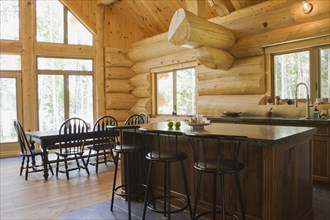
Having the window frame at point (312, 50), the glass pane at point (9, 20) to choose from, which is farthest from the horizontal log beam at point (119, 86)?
the window frame at point (312, 50)

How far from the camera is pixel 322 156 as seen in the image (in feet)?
12.9

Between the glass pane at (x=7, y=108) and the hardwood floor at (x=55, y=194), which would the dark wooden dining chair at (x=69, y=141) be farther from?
the glass pane at (x=7, y=108)

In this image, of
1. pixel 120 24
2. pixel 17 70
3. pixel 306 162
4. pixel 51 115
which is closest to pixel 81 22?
pixel 120 24

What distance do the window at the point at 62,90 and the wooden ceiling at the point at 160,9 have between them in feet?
5.98

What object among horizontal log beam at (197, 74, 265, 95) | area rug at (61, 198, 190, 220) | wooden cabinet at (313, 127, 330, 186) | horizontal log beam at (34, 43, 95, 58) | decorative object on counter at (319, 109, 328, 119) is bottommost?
area rug at (61, 198, 190, 220)

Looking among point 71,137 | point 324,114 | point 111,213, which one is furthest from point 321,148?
point 71,137

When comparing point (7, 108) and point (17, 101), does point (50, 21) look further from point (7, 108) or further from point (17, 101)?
point (7, 108)

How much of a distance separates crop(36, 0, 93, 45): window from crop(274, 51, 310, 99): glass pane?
526 cm

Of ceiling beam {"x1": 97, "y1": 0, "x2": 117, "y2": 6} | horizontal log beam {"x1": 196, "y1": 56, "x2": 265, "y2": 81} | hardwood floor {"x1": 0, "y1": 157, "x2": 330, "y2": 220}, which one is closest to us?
hardwood floor {"x1": 0, "y1": 157, "x2": 330, "y2": 220}

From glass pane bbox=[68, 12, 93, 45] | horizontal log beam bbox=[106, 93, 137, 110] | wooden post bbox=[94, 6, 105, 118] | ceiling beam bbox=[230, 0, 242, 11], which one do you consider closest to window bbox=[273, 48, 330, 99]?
ceiling beam bbox=[230, 0, 242, 11]

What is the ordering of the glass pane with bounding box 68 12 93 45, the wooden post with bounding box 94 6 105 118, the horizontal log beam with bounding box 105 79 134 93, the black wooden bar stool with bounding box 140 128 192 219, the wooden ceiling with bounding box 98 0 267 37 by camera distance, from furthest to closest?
the horizontal log beam with bounding box 105 79 134 93 < the wooden post with bounding box 94 6 105 118 < the glass pane with bounding box 68 12 93 45 < the wooden ceiling with bounding box 98 0 267 37 < the black wooden bar stool with bounding box 140 128 192 219

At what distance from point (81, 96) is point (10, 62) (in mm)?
1918

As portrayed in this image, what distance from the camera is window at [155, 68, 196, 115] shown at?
6.77 m

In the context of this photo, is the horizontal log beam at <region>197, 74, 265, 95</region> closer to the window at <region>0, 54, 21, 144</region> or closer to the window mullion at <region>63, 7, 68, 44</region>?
the window mullion at <region>63, 7, 68, 44</region>
